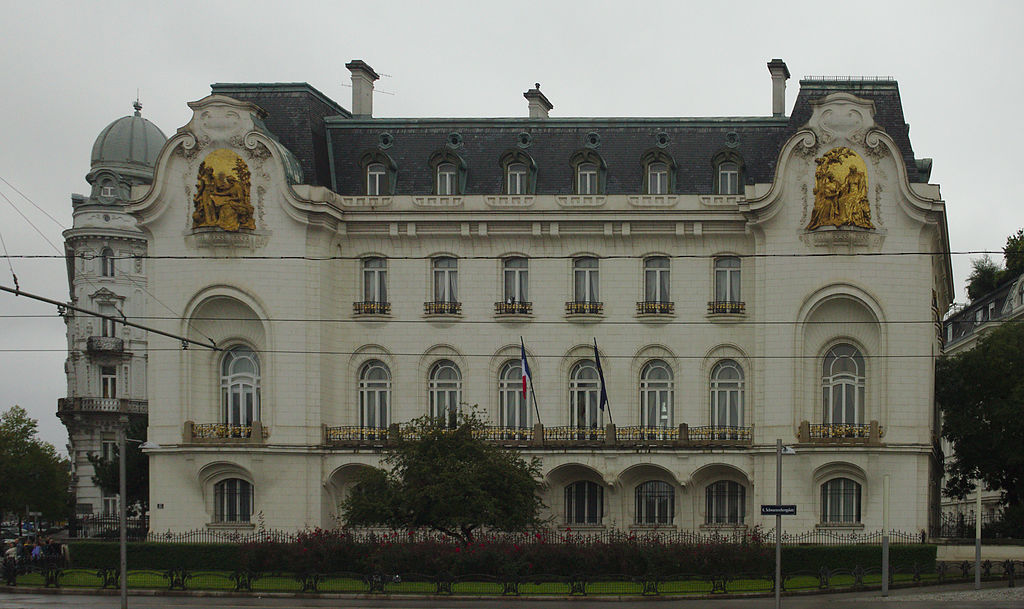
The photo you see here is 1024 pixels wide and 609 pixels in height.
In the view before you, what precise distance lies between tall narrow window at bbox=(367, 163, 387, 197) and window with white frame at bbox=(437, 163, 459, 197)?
217 centimetres

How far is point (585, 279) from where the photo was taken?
192 ft

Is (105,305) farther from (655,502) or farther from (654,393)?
(655,502)

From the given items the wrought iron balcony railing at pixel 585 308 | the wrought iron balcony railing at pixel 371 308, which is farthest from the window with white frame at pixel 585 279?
the wrought iron balcony railing at pixel 371 308

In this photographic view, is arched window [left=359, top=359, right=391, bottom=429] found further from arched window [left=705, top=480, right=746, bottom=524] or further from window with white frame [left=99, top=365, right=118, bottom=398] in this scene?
window with white frame [left=99, top=365, right=118, bottom=398]

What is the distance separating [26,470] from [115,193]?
18905 mm

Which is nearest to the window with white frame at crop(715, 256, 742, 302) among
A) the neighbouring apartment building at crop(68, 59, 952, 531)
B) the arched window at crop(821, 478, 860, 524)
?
the neighbouring apartment building at crop(68, 59, 952, 531)

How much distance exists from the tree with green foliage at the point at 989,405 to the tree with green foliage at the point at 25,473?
51.8 m

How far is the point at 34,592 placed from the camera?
157ft

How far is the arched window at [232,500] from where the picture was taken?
57312 millimetres

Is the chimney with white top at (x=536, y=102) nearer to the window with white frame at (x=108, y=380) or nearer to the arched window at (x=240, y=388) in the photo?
the arched window at (x=240, y=388)

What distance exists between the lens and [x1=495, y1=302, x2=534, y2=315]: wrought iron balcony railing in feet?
191

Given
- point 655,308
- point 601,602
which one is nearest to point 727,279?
point 655,308

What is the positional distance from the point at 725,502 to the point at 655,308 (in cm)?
787

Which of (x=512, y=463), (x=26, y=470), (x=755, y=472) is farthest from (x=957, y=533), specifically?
(x=26, y=470)
